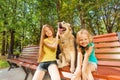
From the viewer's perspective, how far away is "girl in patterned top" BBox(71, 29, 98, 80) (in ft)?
10.7

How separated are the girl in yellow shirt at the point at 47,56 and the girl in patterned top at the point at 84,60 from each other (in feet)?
2.65

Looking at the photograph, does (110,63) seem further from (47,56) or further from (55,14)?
(55,14)

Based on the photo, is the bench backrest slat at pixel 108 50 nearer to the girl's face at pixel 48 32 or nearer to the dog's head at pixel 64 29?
the dog's head at pixel 64 29

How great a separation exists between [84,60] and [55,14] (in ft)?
32.4

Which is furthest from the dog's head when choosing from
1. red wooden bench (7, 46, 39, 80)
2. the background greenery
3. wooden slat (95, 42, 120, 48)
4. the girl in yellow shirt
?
the background greenery

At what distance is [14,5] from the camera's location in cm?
1324

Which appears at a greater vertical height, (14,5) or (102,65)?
(14,5)

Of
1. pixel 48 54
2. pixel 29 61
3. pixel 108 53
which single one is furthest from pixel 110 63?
pixel 29 61

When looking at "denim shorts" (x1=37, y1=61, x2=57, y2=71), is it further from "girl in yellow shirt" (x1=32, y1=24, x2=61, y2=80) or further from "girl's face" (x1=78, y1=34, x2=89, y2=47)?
"girl's face" (x1=78, y1=34, x2=89, y2=47)

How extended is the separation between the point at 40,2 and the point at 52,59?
8669 millimetres

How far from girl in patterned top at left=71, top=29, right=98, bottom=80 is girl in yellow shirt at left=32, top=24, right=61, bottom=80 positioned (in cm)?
81

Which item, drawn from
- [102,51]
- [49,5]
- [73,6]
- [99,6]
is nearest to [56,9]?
[49,5]

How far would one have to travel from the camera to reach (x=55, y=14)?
13031mm

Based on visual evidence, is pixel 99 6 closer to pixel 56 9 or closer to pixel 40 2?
pixel 56 9
